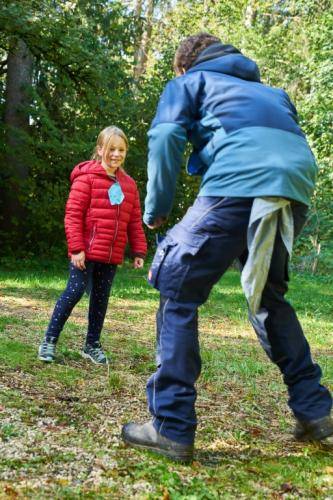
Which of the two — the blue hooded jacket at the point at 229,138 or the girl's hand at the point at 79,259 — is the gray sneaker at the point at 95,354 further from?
the blue hooded jacket at the point at 229,138

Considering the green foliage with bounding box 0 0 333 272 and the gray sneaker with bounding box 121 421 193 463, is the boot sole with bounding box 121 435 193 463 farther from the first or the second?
the green foliage with bounding box 0 0 333 272

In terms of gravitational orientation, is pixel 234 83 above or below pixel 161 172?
above

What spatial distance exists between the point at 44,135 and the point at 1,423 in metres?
10.7

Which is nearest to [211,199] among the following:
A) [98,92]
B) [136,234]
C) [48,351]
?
[136,234]

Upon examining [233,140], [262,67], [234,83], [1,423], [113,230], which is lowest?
[1,423]

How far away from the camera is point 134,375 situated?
421cm

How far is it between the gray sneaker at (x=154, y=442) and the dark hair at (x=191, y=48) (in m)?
1.69

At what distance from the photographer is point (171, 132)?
2578 mm

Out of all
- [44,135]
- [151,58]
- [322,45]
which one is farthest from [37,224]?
[151,58]

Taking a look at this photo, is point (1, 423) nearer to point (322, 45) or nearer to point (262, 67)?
point (322, 45)

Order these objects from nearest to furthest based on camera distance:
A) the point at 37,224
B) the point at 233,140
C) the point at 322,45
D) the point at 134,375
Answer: the point at 233,140, the point at 134,375, the point at 37,224, the point at 322,45

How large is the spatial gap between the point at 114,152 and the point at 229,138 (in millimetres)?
1816

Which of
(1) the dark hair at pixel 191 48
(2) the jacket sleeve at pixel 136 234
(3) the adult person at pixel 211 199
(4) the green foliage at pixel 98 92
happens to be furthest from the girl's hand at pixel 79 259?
(4) the green foliage at pixel 98 92

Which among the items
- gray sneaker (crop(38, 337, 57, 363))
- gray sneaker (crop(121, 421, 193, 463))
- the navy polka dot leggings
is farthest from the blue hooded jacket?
gray sneaker (crop(38, 337, 57, 363))
